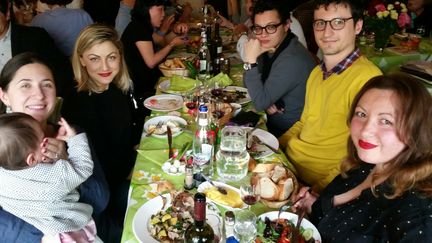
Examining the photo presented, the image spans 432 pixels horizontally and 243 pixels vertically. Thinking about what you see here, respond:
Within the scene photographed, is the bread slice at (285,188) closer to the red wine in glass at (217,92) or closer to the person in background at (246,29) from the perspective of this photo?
the red wine in glass at (217,92)

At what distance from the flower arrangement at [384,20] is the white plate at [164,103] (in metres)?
1.96

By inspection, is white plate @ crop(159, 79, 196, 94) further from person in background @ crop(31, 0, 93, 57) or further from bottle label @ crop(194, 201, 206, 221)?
bottle label @ crop(194, 201, 206, 221)

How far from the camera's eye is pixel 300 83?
2141 mm

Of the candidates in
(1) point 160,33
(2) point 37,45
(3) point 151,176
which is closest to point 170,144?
(3) point 151,176

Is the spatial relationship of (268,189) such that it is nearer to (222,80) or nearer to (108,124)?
(108,124)

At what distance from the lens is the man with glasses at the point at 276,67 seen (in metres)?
2.08

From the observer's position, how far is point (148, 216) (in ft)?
4.06

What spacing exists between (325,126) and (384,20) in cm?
188

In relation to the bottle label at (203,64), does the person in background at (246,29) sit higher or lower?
higher

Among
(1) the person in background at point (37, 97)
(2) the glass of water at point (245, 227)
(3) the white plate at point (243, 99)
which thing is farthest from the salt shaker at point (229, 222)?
(3) the white plate at point (243, 99)

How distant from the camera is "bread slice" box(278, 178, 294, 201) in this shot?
132 cm

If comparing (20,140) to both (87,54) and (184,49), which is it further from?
(184,49)

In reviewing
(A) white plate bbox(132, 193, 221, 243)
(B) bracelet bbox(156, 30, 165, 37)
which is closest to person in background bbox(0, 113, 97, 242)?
(A) white plate bbox(132, 193, 221, 243)

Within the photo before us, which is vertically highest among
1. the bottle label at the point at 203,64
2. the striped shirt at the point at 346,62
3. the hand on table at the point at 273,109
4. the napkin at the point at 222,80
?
the striped shirt at the point at 346,62
